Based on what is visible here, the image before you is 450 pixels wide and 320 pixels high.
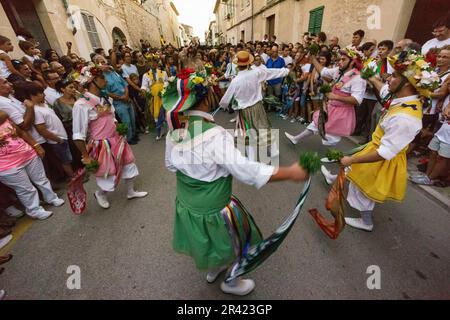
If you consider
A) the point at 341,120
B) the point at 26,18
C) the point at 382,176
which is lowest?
the point at 382,176

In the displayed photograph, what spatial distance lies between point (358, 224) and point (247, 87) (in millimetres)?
2526

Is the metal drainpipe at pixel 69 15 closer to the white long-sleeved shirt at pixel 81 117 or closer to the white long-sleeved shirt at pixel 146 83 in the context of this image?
the white long-sleeved shirt at pixel 146 83

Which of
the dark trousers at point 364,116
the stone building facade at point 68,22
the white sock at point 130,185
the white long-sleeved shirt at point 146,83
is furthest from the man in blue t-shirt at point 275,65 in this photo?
the stone building facade at point 68,22

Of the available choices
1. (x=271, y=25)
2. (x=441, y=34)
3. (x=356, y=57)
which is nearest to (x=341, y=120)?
(x=356, y=57)

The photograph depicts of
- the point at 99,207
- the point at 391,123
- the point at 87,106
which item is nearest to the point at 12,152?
the point at 87,106

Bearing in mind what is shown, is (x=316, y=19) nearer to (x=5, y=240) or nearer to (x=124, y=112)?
(x=124, y=112)

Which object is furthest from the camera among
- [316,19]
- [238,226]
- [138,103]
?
[316,19]

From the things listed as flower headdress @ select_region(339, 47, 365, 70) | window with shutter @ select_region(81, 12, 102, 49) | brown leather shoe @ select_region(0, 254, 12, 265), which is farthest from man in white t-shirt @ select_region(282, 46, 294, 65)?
window with shutter @ select_region(81, 12, 102, 49)

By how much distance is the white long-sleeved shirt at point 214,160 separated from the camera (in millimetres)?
1141

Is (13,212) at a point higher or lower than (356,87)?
lower

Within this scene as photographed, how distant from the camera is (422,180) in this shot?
3.22 m

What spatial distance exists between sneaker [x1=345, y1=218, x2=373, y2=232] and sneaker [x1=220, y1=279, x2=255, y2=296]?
1.45 meters

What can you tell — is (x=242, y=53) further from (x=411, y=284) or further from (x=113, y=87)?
(x=411, y=284)

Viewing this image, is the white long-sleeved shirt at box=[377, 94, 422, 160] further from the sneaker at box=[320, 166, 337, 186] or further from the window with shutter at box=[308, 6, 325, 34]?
the window with shutter at box=[308, 6, 325, 34]
